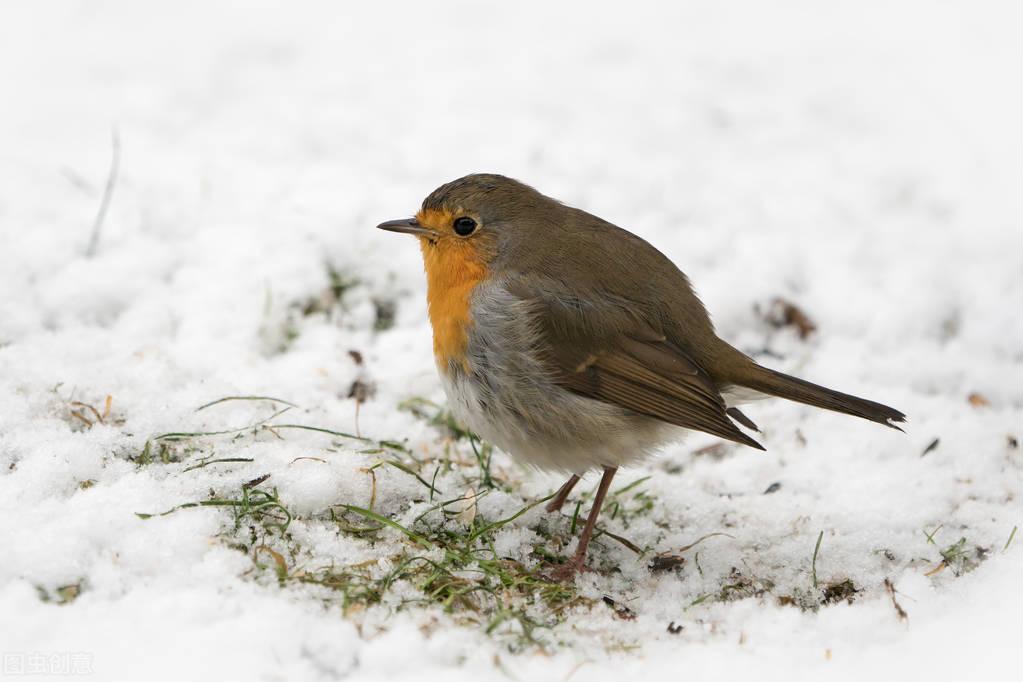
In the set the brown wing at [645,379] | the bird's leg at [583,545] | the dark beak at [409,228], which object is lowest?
the bird's leg at [583,545]

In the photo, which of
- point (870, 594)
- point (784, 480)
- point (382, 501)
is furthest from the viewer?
point (784, 480)

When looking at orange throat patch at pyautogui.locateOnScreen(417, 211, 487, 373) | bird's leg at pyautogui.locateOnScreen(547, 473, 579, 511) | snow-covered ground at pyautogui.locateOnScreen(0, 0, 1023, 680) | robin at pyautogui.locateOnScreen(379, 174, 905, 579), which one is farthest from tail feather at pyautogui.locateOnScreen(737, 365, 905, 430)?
orange throat patch at pyautogui.locateOnScreen(417, 211, 487, 373)

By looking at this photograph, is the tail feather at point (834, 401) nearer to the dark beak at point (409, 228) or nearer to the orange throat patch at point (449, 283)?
the orange throat patch at point (449, 283)

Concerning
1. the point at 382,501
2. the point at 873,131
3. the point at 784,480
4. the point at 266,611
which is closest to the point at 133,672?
the point at 266,611

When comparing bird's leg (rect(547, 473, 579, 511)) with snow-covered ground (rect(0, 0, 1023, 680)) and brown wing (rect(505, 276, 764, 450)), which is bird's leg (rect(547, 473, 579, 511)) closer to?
snow-covered ground (rect(0, 0, 1023, 680))

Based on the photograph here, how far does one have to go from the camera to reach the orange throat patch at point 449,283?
12.4 ft

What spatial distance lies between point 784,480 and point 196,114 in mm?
4002

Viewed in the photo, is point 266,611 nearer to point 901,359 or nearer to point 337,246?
point 337,246

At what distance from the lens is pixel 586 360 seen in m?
3.68

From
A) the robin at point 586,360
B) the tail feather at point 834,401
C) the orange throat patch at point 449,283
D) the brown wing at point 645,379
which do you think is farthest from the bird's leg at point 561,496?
the tail feather at point 834,401

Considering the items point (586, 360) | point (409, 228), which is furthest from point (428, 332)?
point (586, 360)

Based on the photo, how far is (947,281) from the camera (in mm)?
5684

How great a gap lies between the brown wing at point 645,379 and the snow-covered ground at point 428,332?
1.70ft

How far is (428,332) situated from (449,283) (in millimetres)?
1180
